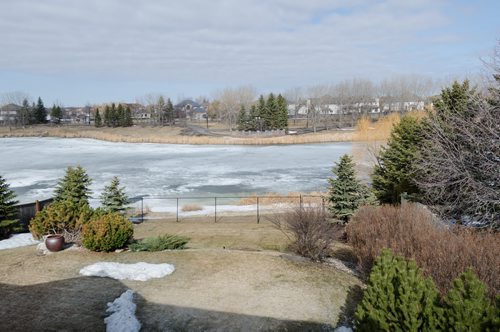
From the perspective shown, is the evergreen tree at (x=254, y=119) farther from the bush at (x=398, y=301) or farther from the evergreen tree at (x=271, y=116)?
the bush at (x=398, y=301)

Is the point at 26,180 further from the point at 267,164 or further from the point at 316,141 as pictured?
the point at 316,141

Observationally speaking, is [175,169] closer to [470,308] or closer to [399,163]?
[399,163]

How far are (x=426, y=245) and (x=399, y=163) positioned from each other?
555 inches

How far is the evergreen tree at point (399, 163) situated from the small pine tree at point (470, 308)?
17.1m

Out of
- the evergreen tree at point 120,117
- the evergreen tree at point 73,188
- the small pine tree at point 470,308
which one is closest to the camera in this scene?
the small pine tree at point 470,308

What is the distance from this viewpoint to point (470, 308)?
5359 millimetres

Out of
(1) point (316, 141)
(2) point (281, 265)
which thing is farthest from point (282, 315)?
(1) point (316, 141)

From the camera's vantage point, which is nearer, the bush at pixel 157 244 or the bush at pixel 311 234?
the bush at pixel 311 234

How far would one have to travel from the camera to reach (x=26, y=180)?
36312mm

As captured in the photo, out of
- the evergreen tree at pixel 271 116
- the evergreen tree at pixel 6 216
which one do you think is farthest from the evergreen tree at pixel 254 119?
the evergreen tree at pixel 6 216

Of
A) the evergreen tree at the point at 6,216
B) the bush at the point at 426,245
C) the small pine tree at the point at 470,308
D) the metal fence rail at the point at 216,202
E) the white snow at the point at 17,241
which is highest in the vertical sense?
the small pine tree at the point at 470,308

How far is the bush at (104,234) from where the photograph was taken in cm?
1352

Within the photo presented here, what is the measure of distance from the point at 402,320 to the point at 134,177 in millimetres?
34601

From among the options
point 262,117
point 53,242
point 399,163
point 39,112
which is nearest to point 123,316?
point 53,242
